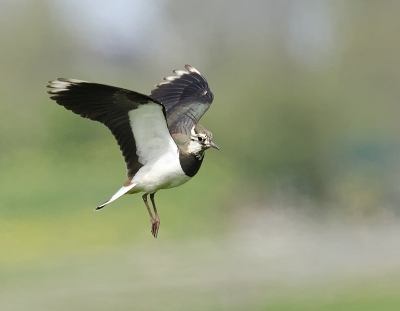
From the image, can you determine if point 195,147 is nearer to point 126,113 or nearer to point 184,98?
point 126,113

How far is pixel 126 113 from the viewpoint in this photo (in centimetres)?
686

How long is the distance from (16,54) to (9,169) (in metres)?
4.31

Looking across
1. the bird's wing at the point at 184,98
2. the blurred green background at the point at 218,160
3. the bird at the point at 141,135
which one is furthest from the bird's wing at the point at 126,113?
the blurred green background at the point at 218,160

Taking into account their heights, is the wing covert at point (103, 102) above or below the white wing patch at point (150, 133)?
above

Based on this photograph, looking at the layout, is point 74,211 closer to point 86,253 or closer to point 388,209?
point 86,253

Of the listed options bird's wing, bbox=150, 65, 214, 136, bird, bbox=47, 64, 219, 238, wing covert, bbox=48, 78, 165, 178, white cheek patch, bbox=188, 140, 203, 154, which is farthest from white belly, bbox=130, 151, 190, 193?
bird's wing, bbox=150, 65, 214, 136

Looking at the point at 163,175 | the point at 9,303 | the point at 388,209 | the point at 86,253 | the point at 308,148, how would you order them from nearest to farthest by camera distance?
1. the point at 163,175
2. the point at 388,209
3. the point at 9,303
4. the point at 308,148
5. the point at 86,253

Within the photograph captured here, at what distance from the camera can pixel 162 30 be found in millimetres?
27562

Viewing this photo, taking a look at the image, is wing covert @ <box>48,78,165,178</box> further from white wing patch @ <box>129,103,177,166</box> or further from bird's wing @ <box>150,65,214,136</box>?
bird's wing @ <box>150,65,214,136</box>

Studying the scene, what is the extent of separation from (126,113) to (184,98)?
1492mm

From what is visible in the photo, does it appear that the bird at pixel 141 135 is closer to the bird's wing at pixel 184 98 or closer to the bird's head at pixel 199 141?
the bird's head at pixel 199 141

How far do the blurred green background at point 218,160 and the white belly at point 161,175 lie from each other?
1688 centimetres

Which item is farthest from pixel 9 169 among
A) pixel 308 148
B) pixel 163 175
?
pixel 163 175

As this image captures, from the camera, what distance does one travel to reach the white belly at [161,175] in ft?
22.7
